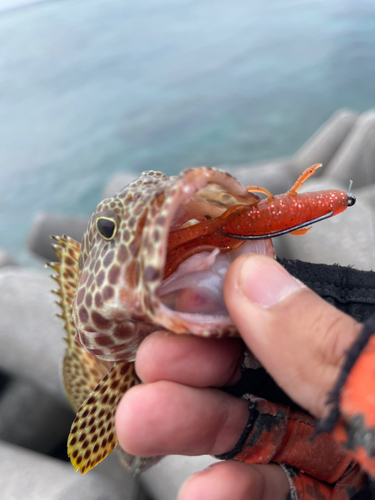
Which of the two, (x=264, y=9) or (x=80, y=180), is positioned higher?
(x=264, y=9)

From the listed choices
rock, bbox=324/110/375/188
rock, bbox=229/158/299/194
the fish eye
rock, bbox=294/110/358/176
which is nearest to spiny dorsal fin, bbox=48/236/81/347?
the fish eye

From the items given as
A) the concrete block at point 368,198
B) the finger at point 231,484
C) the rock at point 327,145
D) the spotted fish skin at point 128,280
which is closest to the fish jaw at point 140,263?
the spotted fish skin at point 128,280

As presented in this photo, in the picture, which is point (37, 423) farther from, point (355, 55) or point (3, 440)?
point (355, 55)

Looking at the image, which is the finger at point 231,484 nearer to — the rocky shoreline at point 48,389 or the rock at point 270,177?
the rocky shoreline at point 48,389

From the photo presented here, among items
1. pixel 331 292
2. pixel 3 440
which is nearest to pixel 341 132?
pixel 331 292

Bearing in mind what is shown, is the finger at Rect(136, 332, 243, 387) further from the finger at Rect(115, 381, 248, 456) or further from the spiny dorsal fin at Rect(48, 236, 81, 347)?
the spiny dorsal fin at Rect(48, 236, 81, 347)
